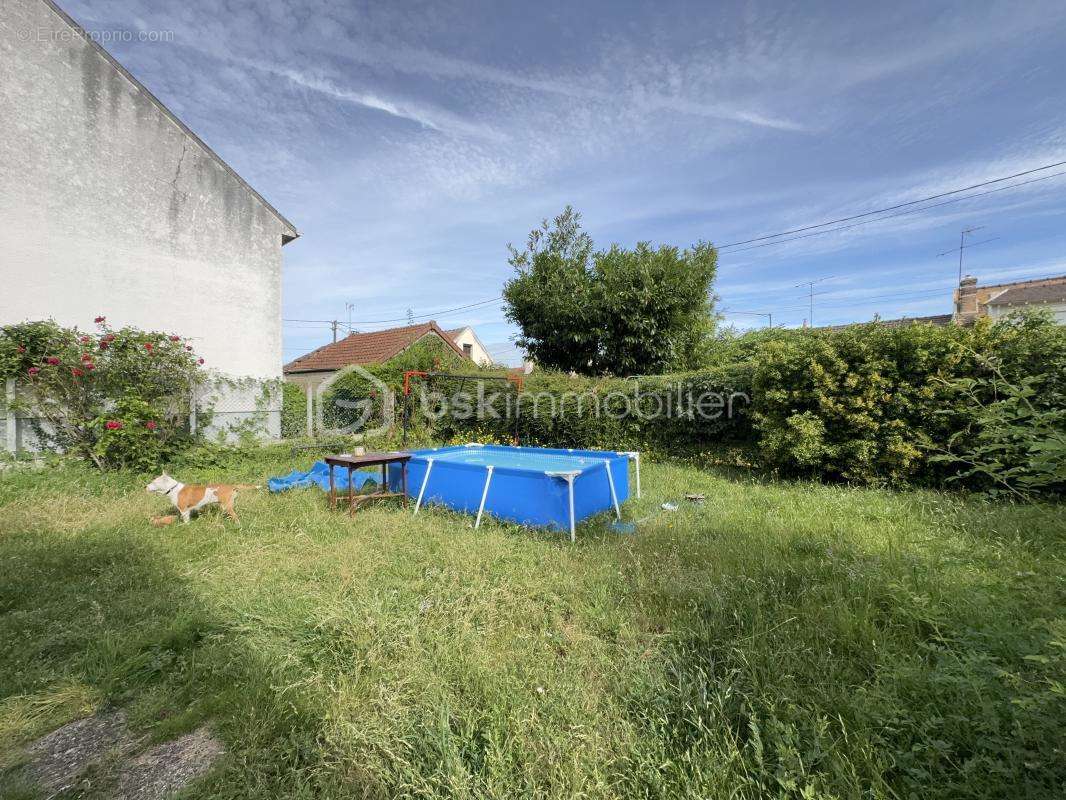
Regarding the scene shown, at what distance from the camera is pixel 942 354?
213 inches

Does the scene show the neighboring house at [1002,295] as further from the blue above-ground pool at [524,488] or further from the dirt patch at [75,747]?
the dirt patch at [75,747]

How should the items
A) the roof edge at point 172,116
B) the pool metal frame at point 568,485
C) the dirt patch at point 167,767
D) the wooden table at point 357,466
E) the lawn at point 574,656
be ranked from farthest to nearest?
the roof edge at point 172,116 < the wooden table at point 357,466 < the pool metal frame at point 568,485 < the dirt patch at point 167,767 < the lawn at point 574,656

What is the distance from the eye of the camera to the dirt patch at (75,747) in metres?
1.80

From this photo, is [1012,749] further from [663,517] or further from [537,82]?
[537,82]

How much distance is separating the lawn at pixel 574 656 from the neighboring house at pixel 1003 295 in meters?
23.8

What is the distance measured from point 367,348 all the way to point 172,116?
10.1 m

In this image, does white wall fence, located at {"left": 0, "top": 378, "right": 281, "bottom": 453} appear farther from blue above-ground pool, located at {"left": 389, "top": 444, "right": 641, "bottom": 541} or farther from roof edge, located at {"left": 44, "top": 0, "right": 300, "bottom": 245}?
blue above-ground pool, located at {"left": 389, "top": 444, "right": 641, "bottom": 541}

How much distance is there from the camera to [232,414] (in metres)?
8.97

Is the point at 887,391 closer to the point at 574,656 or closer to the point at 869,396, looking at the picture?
the point at 869,396

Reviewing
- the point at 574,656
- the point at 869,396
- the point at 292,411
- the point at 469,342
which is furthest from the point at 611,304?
the point at 469,342

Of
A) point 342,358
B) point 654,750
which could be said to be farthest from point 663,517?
point 342,358

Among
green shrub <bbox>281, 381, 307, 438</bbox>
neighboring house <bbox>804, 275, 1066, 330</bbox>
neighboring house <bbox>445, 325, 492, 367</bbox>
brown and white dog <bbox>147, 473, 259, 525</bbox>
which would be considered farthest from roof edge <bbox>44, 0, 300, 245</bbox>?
neighboring house <bbox>804, 275, 1066, 330</bbox>

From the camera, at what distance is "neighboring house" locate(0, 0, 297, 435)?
705 centimetres

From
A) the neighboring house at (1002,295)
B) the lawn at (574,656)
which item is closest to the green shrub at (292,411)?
the lawn at (574,656)
